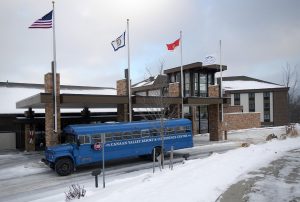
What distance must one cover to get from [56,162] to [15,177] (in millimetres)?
2468

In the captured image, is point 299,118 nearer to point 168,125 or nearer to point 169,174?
point 168,125

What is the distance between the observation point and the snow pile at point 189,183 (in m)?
10.7

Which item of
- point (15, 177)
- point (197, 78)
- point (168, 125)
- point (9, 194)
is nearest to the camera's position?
point (9, 194)

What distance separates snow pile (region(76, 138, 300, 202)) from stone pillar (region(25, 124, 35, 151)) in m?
15.7

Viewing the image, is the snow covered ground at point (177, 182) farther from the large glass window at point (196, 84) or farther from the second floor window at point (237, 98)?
the second floor window at point (237, 98)

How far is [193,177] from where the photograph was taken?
528 inches

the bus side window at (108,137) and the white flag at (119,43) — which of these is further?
the white flag at (119,43)

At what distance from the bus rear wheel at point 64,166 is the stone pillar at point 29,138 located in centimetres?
1176

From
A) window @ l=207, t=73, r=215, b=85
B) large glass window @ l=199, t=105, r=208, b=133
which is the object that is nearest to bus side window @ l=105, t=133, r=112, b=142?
large glass window @ l=199, t=105, r=208, b=133

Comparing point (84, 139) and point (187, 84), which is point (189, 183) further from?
point (187, 84)

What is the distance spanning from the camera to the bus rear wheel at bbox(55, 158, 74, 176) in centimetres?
1800

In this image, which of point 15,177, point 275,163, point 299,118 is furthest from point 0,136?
point 299,118

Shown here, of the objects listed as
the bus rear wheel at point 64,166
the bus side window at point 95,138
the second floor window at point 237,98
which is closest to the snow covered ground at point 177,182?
the bus rear wheel at point 64,166

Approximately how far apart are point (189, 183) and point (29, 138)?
68.2ft
